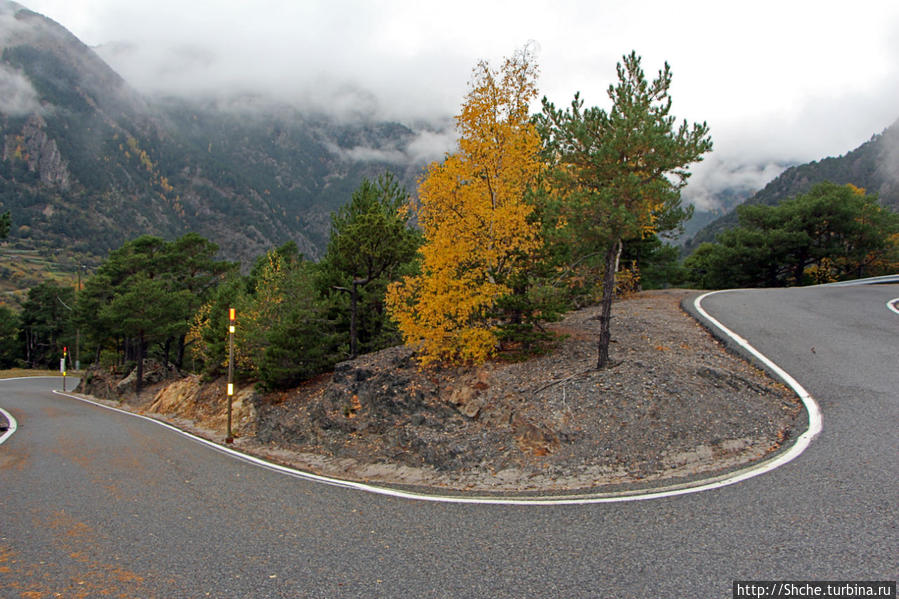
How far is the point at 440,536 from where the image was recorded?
478cm

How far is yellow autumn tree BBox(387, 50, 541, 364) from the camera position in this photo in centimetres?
1085

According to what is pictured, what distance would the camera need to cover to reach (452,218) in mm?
11375

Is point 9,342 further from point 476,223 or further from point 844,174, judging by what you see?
point 844,174

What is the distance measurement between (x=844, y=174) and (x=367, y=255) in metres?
137

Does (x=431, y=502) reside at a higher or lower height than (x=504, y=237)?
lower

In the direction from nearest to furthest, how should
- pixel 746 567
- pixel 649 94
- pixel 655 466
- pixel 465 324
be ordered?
pixel 746 567, pixel 655 466, pixel 649 94, pixel 465 324

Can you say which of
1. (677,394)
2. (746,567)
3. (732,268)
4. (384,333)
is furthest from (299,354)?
(732,268)

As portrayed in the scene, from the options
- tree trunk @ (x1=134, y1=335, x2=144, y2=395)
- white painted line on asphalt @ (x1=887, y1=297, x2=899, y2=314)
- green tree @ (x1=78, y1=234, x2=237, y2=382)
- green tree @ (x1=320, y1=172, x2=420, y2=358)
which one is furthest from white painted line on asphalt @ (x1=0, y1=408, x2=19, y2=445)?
white painted line on asphalt @ (x1=887, y1=297, x2=899, y2=314)

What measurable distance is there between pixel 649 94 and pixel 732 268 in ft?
108

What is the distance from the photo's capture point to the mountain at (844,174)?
4072 inches

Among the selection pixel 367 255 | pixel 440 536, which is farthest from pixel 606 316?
pixel 367 255

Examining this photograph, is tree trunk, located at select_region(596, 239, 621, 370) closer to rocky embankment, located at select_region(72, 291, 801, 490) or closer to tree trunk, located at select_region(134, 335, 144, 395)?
rocky embankment, located at select_region(72, 291, 801, 490)

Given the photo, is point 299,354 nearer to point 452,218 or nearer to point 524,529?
point 452,218

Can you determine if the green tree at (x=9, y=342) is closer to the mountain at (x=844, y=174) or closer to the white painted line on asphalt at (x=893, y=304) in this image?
the white painted line on asphalt at (x=893, y=304)
